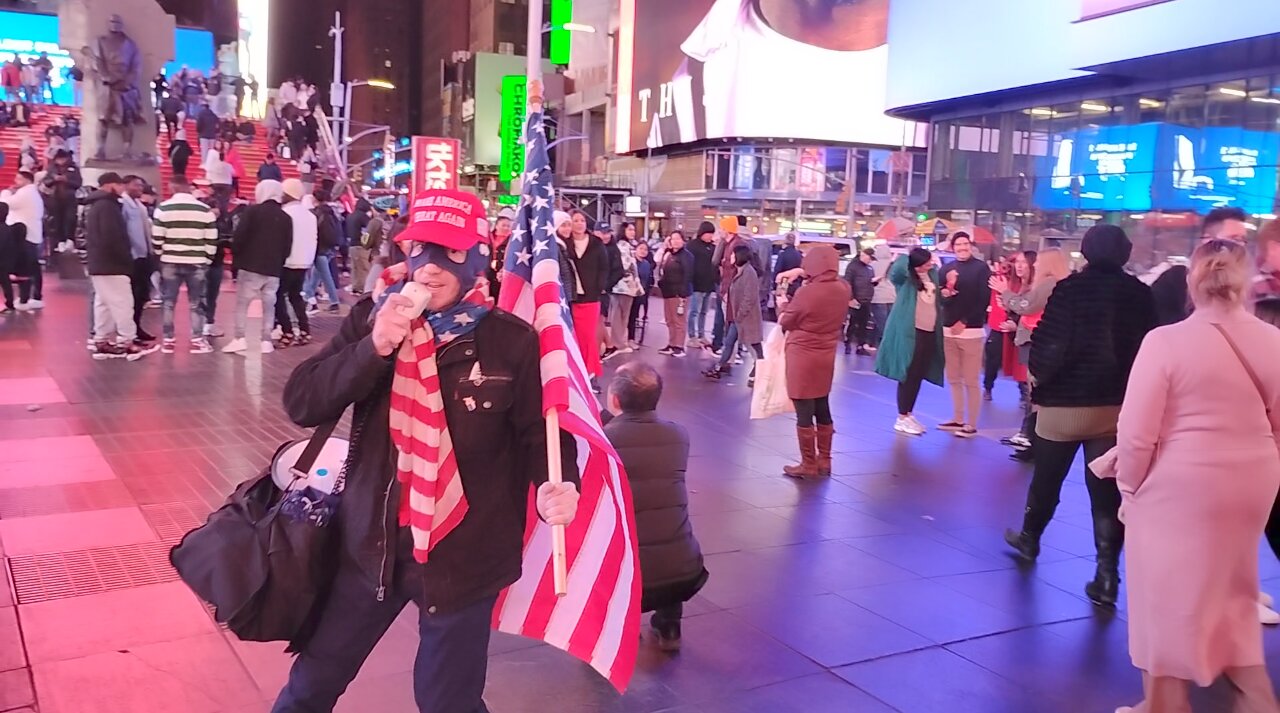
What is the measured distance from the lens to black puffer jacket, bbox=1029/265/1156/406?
5270 mm

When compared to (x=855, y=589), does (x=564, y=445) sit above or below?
above

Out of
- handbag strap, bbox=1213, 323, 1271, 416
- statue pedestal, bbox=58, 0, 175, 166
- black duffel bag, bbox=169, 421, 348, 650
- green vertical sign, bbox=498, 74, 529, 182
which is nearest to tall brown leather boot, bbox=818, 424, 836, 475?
handbag strap, bbox=1213, 323, 1271, 416

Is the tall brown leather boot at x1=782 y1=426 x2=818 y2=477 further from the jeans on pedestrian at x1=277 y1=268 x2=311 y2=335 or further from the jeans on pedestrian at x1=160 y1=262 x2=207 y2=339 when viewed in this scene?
the jeans on pedestrian at x1=277 y1=268 x2=311 y2=335

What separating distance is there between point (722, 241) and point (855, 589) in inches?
400

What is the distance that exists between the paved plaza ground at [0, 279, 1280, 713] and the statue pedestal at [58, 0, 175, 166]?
15211 millimetres

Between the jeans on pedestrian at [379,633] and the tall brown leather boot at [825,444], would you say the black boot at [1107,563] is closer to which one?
the tall brown leather boot at [825,444]

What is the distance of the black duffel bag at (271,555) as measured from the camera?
2.60 metres

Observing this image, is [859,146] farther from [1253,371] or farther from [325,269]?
[1253,371]

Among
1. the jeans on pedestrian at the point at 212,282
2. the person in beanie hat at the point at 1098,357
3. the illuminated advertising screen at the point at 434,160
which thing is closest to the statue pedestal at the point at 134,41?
the illuminated advertising screen at the point at 434,160

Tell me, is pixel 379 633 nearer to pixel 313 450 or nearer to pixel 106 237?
pixel 313 450

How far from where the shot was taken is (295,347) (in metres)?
13.0

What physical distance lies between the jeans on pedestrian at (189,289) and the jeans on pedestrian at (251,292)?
430 millimetres

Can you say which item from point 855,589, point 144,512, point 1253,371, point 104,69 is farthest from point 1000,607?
point 104,69

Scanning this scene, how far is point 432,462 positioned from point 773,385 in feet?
18.9
